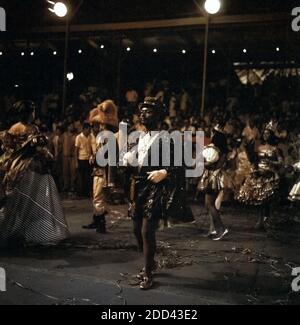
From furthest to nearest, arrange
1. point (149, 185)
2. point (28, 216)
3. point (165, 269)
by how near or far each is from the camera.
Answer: point (28, 216) < point (165, 269) < point (149, 185)

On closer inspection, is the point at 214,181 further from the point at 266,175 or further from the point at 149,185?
the point at 149,185

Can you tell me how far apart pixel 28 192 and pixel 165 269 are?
8.17ft

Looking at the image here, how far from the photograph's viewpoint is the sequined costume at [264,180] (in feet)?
28.9

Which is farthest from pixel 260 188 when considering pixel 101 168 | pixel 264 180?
pixel 101 168

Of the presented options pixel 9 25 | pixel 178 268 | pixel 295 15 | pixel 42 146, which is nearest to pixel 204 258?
pixel 178 268

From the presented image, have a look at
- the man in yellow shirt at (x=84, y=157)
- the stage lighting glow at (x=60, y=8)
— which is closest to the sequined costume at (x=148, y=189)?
the man in yellow shirt at (x=84, y=157)

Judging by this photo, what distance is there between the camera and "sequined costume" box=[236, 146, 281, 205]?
28.9 ft

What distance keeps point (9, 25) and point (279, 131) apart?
9.44 meters

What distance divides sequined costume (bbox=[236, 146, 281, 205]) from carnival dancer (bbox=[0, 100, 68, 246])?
362 cm

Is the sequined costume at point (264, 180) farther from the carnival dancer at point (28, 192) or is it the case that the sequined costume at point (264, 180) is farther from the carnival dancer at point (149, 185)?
the carnival dancer at point (28, 192)

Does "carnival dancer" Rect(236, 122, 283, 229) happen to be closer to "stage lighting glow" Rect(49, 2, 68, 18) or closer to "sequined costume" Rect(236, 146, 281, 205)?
"sequined costume" Rect(236, 146, 281, 205)

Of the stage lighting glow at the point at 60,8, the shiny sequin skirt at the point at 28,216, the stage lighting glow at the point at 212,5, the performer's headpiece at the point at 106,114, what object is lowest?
the shiny sequin skirt at the point at 28,216

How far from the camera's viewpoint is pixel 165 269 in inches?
253

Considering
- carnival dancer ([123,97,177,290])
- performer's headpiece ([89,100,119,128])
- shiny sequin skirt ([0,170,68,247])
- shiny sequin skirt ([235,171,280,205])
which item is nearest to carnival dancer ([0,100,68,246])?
shiny sequin skirt ([0,170,68,247])
